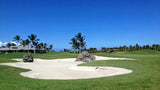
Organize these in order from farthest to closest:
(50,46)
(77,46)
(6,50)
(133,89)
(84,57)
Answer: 1. (50,46)
2. (6,50)
3. (77,46)
4. (84,57)
5. (133,89)

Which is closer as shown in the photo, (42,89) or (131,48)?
(42,89)

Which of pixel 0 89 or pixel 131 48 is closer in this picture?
pixel 0 89

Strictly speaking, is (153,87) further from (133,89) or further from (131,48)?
(131,48)

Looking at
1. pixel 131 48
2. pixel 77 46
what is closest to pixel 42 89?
pixel 77 46

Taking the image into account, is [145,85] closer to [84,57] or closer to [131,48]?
[84,57]

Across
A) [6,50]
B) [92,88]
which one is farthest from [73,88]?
[6,50]

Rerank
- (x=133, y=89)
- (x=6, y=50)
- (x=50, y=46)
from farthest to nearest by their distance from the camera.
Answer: (x=50, y=46) → (x=6, y=50) → (x=133, y=89)

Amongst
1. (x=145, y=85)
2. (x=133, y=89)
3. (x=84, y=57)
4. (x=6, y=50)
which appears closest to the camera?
(x=133, y=89)

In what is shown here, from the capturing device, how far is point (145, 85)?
7043 mm

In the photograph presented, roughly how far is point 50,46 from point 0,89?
3763 inches

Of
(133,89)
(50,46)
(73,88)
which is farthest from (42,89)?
(50,46)

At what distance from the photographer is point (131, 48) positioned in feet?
216

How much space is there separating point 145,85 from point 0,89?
682 centimetres

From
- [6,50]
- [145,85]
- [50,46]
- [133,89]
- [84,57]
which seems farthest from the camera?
[50,46]
